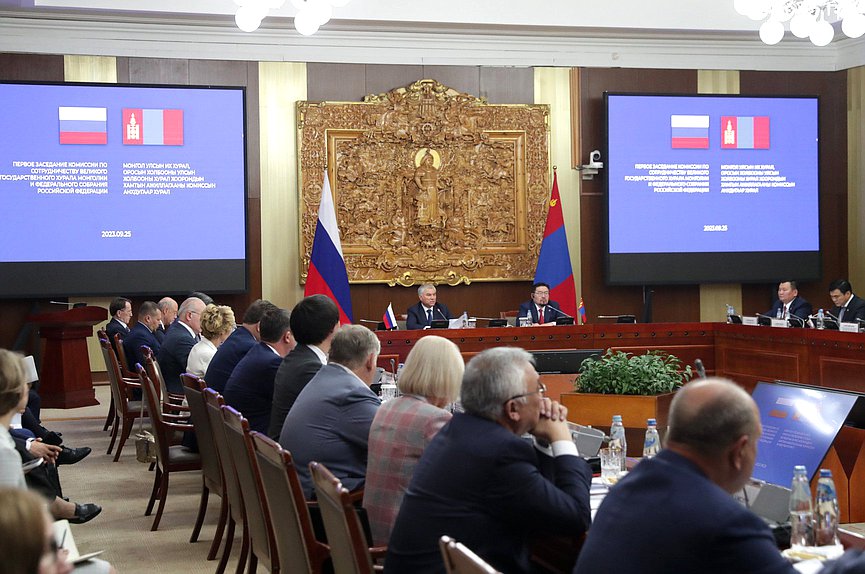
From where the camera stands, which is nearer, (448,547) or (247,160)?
(448,547)

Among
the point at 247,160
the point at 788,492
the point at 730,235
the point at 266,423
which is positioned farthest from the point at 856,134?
the point at 788,492

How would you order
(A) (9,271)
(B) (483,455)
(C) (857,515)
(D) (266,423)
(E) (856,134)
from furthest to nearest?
(E) (856,134) < (A) (9,271) < (D) (266,423) < (C) (857,515) < (B) (483,455)

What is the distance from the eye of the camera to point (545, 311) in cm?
1032

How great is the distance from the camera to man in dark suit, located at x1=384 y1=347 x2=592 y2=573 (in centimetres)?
262

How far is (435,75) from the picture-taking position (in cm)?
1122

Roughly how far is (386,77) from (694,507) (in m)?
9.66

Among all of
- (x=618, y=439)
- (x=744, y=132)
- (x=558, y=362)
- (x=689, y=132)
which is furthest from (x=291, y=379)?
(x=744, y=132)

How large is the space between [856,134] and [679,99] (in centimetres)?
230

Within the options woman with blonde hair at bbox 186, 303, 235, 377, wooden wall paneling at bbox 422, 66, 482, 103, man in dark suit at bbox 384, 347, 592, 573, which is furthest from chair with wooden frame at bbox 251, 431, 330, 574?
wooden wall paneling at bbox 422, 66, 482, 103

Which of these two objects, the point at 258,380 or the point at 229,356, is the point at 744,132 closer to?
the point at 229,356

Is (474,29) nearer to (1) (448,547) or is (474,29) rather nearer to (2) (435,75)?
(2) (435,75)

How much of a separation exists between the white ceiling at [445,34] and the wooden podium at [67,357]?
2.84 metres

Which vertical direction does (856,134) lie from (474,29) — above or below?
below

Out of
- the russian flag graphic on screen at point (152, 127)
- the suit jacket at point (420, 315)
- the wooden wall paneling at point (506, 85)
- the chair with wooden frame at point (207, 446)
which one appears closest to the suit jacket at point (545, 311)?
the suit jacket at point (420, 315)
